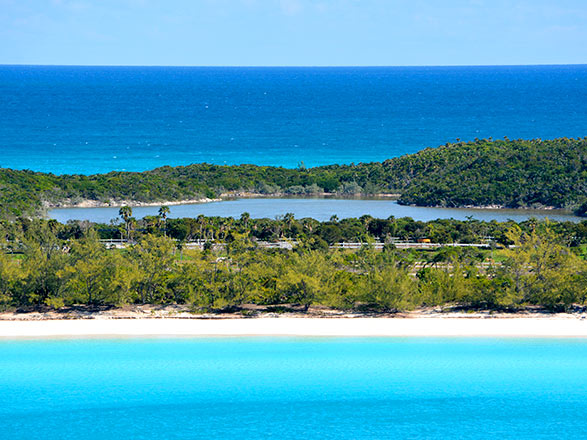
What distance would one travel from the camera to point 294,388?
1129 inches

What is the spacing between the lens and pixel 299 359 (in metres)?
30.7

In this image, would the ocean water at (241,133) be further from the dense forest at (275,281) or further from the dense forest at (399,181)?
the dense forest at (275,281)

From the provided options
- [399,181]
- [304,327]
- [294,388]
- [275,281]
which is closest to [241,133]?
[399,181]

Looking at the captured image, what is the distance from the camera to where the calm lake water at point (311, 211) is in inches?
2611

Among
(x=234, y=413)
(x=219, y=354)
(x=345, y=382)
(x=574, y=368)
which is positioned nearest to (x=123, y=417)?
(x=234, y=413)

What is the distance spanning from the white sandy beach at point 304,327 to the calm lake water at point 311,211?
96.6 feet

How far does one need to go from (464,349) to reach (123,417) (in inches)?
511

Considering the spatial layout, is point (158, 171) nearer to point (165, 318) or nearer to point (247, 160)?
point (247, 160)

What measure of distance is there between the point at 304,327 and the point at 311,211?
115ft

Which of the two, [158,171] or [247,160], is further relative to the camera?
[247,160]

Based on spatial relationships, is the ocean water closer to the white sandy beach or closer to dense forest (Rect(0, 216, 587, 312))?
dense forest (Rect(0, 216, 587, 312))

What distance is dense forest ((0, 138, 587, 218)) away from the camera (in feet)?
243

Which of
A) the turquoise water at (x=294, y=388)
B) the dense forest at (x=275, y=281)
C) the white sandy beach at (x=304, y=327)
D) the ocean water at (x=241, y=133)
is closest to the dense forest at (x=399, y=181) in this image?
the ocean water at (x=241, y=133)

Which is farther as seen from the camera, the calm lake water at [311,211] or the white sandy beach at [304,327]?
the calm lake water at [311,211]
